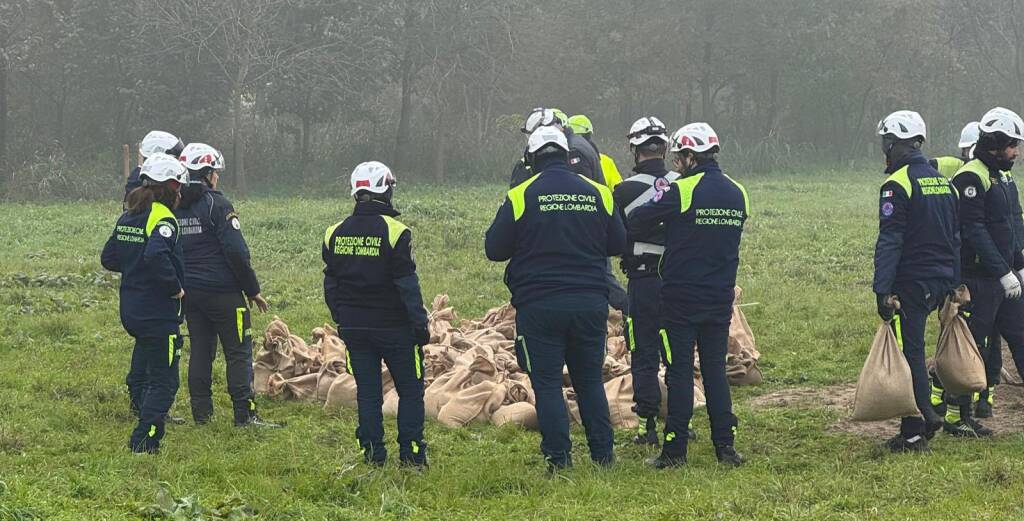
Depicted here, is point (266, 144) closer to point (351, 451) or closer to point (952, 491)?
point (351, 451)

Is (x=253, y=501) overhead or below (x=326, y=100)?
below

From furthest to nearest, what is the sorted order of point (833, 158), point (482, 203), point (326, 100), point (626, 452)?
point (833, 158) → point (326, 100) → point (482, 203) → point (626, 452)

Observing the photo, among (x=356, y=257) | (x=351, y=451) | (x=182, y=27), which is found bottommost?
(x=351, y=451)

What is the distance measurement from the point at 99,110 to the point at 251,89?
5366mm

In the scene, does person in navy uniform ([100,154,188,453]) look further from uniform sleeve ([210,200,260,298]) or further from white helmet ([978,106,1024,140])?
white helmet ([978,106,1024,140])

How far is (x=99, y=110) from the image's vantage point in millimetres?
36656

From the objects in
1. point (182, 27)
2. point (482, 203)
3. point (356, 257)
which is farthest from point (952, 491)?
point (182, 27)

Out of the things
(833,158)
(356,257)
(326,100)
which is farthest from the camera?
(833,158)

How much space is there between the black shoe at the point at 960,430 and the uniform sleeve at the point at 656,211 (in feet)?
7.85

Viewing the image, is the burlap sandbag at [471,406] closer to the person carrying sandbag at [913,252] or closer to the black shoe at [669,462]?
the black shoe at [669,462]

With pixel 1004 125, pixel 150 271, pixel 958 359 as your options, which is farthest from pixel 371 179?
pixel 1004 125

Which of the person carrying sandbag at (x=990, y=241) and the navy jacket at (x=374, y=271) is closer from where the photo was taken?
the navy jacket at (x=374, y=271)

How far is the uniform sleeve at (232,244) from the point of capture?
29.0 feet

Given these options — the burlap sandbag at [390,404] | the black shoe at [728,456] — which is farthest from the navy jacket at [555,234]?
the burlap sandbag at [390,404]
